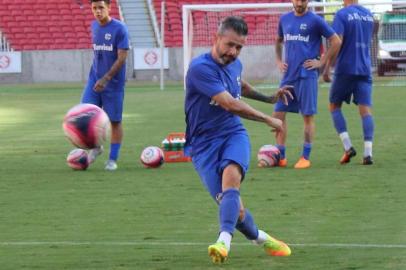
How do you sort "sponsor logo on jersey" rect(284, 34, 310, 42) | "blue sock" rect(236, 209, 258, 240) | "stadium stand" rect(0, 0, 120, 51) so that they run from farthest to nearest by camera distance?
"stadium stand" rect(0, 0, 120, 51) < "sponsor logo on jersey" rect(284, 34, 310, 42) < "blue sock" rect(236, 209, 258, 240)

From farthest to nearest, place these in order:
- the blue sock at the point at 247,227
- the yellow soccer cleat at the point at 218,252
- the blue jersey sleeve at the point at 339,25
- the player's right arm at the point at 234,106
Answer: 1. the blue jersey sleeve at the point at 339,25
2. the blue sock at the point at 247,227
3. the player's right arm at the point at 234,106
4. the yellow soccer cleat at the point at 218,252

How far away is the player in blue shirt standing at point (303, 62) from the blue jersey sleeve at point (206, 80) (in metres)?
5.76

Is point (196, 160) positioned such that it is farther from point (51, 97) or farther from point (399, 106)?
point (51, 97)

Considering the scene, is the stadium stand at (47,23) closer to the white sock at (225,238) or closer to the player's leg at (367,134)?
the player's leg at (367,134)

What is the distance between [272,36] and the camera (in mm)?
31312

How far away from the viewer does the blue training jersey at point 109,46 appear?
1352 cm

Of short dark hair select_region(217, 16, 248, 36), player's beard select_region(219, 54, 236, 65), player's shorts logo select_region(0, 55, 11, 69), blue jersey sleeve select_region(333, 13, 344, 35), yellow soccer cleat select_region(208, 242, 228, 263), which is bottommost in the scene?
player's shorts logo select_region(0, 55, 11, 69)

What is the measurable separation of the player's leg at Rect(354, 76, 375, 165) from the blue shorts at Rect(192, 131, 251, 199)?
5.98 meters

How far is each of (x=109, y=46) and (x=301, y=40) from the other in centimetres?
231

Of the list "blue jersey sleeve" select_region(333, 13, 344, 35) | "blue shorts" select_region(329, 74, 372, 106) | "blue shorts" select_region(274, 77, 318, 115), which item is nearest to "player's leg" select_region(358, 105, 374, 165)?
"blue shorts" select_region(329, 74, 372, 106)

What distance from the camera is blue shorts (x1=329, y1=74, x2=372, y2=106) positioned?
13.8 metres

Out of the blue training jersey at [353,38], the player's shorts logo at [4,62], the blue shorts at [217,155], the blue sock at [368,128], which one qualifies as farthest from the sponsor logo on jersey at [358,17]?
the player's shorts logo at [4,62]

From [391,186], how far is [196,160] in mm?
4306

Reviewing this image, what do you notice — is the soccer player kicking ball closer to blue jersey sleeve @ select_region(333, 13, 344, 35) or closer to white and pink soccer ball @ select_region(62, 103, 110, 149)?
white and pink soccer ball @ select_region(62, 103, 110, 149)
